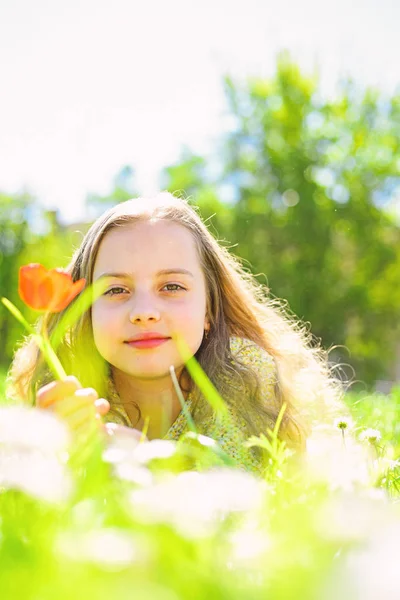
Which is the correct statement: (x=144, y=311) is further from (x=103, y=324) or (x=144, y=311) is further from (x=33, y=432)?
(x=33, y=432)

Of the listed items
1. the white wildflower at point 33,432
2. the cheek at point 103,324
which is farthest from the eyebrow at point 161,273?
the white wildflower at point 33,432

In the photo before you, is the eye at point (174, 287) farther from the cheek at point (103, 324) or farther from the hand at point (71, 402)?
the hand at point (71, 402)

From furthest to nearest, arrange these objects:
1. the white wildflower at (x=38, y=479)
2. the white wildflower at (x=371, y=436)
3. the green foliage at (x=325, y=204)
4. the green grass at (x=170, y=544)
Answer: the green foliage at (x=325, y=204) → the white wildflower at (x=371, y=436) → the white wildflower at (x=38, y=479) → the green grass at (x=170, y=544)

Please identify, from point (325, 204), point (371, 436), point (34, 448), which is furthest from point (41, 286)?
point (325, 204)

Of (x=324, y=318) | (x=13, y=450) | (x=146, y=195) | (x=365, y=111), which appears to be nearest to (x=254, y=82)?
(x=365, y=111)

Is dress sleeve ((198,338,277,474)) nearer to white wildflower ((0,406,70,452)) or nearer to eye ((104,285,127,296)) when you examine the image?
eye ((104,285,127,296))

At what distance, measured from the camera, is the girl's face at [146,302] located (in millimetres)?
2289

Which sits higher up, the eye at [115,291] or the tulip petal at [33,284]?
the tulip petal at [33,284]

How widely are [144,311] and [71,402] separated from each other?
1.00 m

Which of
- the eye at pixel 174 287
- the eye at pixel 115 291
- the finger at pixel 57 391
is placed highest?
the finger at pixel 57 391

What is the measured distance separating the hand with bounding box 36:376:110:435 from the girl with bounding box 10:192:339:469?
0.82m

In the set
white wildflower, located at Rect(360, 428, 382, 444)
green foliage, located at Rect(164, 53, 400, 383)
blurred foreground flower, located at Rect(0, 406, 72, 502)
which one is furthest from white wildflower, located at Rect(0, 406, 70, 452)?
green foliage, located at Rect(164, 53, 400, 383)

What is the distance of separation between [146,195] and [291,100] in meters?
17.0

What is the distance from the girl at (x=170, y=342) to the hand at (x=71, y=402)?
815 millimetres
